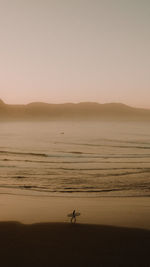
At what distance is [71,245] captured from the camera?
6.60m

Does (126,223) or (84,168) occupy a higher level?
(84,168)

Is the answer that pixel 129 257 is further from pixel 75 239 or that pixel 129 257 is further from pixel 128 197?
pixel 128 197

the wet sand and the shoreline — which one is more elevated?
the shoreline

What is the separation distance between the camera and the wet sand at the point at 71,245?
5867mm

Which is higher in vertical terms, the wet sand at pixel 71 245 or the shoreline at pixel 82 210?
the shoreline at pixel 82 210

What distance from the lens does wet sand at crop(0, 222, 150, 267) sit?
587 cm

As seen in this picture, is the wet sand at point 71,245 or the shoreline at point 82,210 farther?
the shoreline at point 82,210

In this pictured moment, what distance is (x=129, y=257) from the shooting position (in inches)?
239

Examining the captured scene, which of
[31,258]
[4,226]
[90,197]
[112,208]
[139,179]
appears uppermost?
[139,179]

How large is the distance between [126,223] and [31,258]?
359 cm

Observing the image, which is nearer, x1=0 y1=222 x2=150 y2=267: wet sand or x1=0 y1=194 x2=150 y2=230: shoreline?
x1=0 y1=222 x2=150 y2=267: wet sand

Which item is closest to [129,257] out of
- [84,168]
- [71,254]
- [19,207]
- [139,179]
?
[71,254]

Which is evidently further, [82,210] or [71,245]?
[82,210]

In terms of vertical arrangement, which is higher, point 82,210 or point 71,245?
point 82,210
